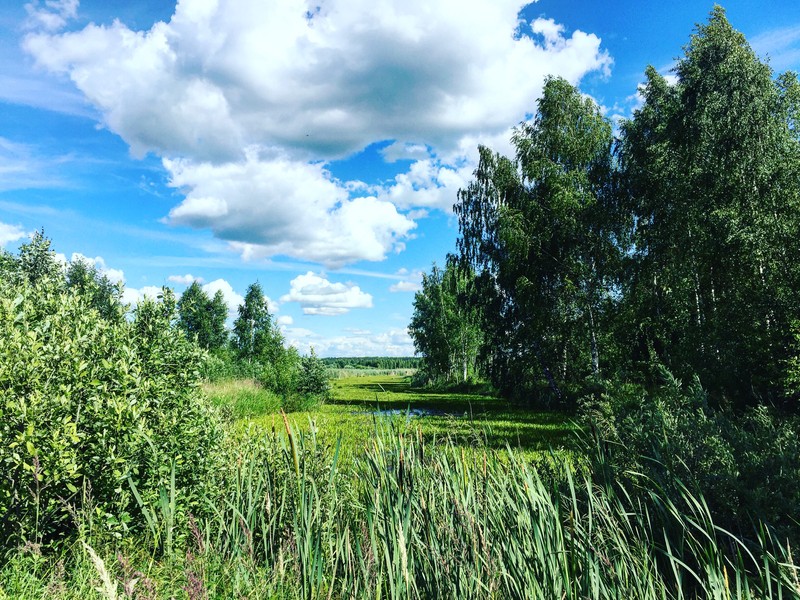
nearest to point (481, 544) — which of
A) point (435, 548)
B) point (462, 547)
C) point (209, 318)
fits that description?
point (462, 547)

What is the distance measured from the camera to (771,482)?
385 centimetres

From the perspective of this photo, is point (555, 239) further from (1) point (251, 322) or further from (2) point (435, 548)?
(1) point (251, 322)

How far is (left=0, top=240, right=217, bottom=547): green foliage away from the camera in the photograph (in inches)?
149

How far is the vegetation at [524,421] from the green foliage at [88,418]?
0.03 m

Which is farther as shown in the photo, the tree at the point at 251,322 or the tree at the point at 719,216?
the tree at the point at 251,322

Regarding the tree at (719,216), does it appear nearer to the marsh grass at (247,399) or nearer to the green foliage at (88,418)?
the green foliage at (88,418)

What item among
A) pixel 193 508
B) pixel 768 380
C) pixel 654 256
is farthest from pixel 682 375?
→ pixel 193 508

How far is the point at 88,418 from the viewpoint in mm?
4223

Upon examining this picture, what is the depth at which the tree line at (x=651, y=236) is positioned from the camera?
11117 mm

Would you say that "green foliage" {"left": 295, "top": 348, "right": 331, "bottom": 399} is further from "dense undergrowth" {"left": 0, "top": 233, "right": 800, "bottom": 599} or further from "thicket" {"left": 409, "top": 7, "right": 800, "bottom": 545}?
"dense undergrowth" {"left": 0, "top": 233, "right": 800, "bottom": 599}

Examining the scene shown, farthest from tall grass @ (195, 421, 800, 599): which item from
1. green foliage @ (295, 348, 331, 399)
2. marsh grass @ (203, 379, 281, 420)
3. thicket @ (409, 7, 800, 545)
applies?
green foliage @ (295, 348, 331, 399)

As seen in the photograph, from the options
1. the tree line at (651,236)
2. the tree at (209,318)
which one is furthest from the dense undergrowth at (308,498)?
the tree at (209,318)

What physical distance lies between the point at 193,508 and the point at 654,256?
18.7 metres

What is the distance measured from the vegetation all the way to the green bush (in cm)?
3
